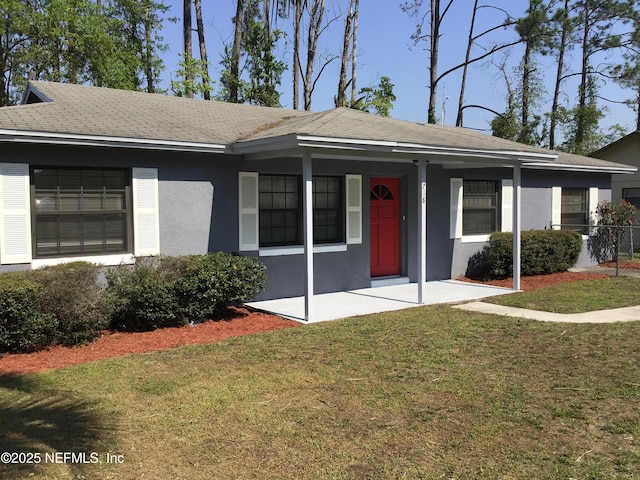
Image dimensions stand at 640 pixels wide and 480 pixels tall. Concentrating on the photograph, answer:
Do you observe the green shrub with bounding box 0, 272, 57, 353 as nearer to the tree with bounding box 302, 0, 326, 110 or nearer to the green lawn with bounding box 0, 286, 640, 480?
the green lawn with bounding box 0, 286, 640, 480

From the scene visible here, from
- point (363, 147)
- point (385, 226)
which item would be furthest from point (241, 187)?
point (385, 226)

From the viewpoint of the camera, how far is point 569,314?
28.2ft

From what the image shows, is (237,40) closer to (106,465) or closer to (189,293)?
(189,293)

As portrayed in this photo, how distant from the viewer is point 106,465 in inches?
145

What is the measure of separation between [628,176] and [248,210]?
51.1 feet

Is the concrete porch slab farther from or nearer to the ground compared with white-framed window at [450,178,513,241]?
nearer to the ground

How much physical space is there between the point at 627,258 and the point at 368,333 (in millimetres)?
13149

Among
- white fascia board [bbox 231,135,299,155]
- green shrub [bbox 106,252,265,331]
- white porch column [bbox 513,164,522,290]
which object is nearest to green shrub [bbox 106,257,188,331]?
green shrub [bbox 106,252,265,331]

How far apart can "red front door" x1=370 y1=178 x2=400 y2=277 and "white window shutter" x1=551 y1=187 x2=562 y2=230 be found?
5.38 metres

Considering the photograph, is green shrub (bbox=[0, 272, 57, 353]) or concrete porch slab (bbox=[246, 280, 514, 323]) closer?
green shrub (bbox=[0, 272, 57, 353])

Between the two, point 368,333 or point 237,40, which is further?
point 237,40

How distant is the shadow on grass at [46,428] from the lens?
12.0 feet

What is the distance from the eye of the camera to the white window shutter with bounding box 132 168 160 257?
8.36 meters

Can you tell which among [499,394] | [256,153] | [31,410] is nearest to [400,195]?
[256,153]
